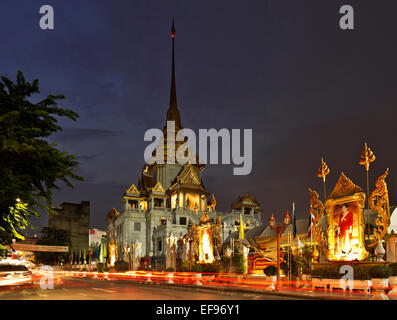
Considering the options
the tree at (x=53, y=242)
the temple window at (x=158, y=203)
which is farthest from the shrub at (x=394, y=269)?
the tree at (x=53, y=242)

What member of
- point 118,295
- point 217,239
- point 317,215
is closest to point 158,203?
point 217,239

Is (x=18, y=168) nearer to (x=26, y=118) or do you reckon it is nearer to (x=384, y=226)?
(x=26, y=118)

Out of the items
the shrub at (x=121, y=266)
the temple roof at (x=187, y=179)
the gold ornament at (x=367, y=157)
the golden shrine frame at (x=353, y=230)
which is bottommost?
the shrub at (x=121, y=266)

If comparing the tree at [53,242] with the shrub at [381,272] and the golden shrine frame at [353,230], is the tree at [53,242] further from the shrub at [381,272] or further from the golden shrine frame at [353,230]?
the shrub at [381,272]

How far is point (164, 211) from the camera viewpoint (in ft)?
245

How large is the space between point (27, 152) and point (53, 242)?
90.0 m

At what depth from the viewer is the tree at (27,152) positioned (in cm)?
1299

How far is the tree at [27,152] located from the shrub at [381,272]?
15516 mm

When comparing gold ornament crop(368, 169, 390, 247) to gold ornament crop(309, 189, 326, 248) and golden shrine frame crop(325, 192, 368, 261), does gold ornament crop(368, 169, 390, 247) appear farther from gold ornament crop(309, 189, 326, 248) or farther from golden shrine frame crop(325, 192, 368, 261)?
gold ornament crop(309, 189, 326, 248)

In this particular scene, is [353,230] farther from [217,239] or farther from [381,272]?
[217,239]

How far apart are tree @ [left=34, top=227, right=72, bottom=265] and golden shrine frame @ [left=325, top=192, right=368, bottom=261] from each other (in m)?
80.5

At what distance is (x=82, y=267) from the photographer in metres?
85.3

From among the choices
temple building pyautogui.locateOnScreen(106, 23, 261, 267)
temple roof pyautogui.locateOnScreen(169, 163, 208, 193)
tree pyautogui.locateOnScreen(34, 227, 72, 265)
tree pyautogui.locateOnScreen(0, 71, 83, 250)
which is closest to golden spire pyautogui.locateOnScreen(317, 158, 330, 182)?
tree pyautogui.locateOnScreen(0, 71, 83, 250)

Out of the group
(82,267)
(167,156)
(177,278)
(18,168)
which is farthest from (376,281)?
(82,267)
